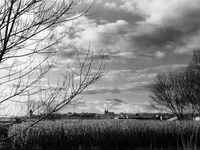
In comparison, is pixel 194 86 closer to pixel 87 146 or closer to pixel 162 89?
pixel 162 89

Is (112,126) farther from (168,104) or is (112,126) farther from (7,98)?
(168,104)

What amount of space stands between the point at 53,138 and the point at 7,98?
11.6 m

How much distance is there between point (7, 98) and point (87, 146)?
1225 cm

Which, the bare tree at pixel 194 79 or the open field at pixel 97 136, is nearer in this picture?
the open field at pixel 97 136

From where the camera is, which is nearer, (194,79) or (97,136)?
(97,136)

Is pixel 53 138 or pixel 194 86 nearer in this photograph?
pixel 53 138

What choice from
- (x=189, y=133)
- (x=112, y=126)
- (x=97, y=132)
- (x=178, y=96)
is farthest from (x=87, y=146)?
(x=178, y=96)

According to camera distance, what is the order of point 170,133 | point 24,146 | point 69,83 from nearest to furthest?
point 69,83
point 24,146
point 170,133

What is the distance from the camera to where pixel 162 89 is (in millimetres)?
37594

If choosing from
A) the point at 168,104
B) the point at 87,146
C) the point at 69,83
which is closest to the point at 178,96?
the point at 168,104

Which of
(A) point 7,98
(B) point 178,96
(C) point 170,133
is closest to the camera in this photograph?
(A) point 7,98

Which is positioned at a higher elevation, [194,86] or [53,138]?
[194,86]

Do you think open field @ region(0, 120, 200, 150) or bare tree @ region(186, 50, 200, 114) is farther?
bare tree @ region(186, 50, 200, 114)

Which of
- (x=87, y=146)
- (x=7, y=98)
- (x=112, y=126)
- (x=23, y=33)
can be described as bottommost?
(x=87, y=146)
